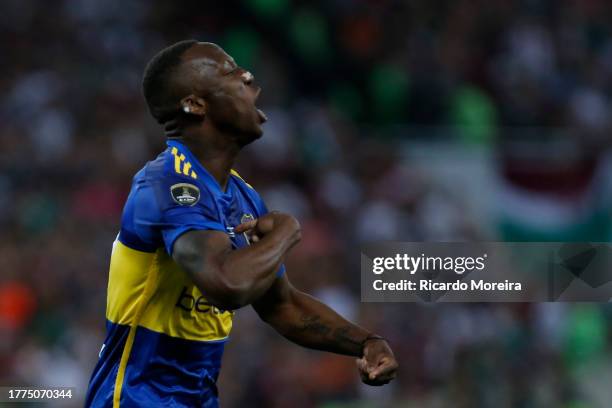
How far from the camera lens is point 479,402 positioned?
8672 millimetres

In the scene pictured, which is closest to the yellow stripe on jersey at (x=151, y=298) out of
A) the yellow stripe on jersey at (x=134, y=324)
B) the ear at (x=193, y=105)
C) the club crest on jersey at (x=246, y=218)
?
the yellow stripe on jersey at (x=134, y=324)

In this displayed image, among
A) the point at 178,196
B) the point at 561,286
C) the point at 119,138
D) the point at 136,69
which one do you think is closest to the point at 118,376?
the point at 178,196

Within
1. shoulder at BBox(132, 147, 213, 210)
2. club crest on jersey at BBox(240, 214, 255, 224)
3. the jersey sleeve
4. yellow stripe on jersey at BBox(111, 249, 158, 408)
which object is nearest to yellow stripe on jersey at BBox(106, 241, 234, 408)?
yellow stripe on jersey at BBox(111, 249, 158, 408)

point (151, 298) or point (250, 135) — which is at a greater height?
point (250, 135)

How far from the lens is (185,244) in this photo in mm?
3801

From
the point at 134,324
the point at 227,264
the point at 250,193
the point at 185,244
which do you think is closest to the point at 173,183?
the point at 185,244

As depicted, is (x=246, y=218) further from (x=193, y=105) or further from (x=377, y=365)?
(x=377, y=365)

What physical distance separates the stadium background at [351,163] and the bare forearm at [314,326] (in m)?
3.65

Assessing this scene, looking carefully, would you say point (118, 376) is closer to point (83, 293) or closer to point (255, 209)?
Result: point (255, 209)

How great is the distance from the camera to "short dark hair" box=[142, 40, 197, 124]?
4.18 meters

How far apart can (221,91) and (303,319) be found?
100 centimetres

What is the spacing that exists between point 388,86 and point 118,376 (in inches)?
321

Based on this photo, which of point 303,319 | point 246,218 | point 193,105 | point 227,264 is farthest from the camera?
point 303,319

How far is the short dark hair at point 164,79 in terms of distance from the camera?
4184 millimetres
